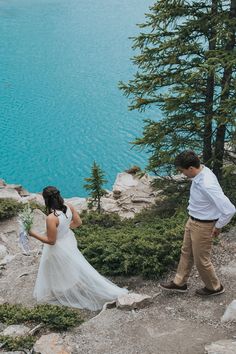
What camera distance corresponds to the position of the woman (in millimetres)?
6922

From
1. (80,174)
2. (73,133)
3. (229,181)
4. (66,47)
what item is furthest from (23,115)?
(229,181)

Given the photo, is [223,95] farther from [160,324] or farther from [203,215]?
[160,324]

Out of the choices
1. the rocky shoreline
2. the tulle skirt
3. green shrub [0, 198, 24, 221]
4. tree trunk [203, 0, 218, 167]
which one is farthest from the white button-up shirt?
the rocky shoreline

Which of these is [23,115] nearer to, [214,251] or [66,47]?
[66,47]

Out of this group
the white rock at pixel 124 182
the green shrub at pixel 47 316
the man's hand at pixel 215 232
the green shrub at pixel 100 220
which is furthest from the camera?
the white rock at pixel 124 182

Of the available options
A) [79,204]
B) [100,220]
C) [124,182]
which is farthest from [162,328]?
[124,182]

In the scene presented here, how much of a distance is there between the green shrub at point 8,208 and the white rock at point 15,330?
26.8 feet

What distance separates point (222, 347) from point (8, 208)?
413 inches

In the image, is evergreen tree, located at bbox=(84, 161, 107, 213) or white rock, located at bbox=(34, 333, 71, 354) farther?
evergreen tree, located at bbox=(84, 161, 107, 213)

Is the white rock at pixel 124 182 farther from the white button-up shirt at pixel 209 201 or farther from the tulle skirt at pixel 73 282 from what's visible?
the white button-up shirt at pixel 209 201

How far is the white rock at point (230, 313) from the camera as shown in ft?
19.4

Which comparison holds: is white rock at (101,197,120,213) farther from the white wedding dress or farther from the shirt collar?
the shirt collar

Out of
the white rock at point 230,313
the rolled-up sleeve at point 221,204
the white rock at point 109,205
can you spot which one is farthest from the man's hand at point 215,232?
the white rock at point 109,205

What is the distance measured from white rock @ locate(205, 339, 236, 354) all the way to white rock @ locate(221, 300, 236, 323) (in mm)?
633
